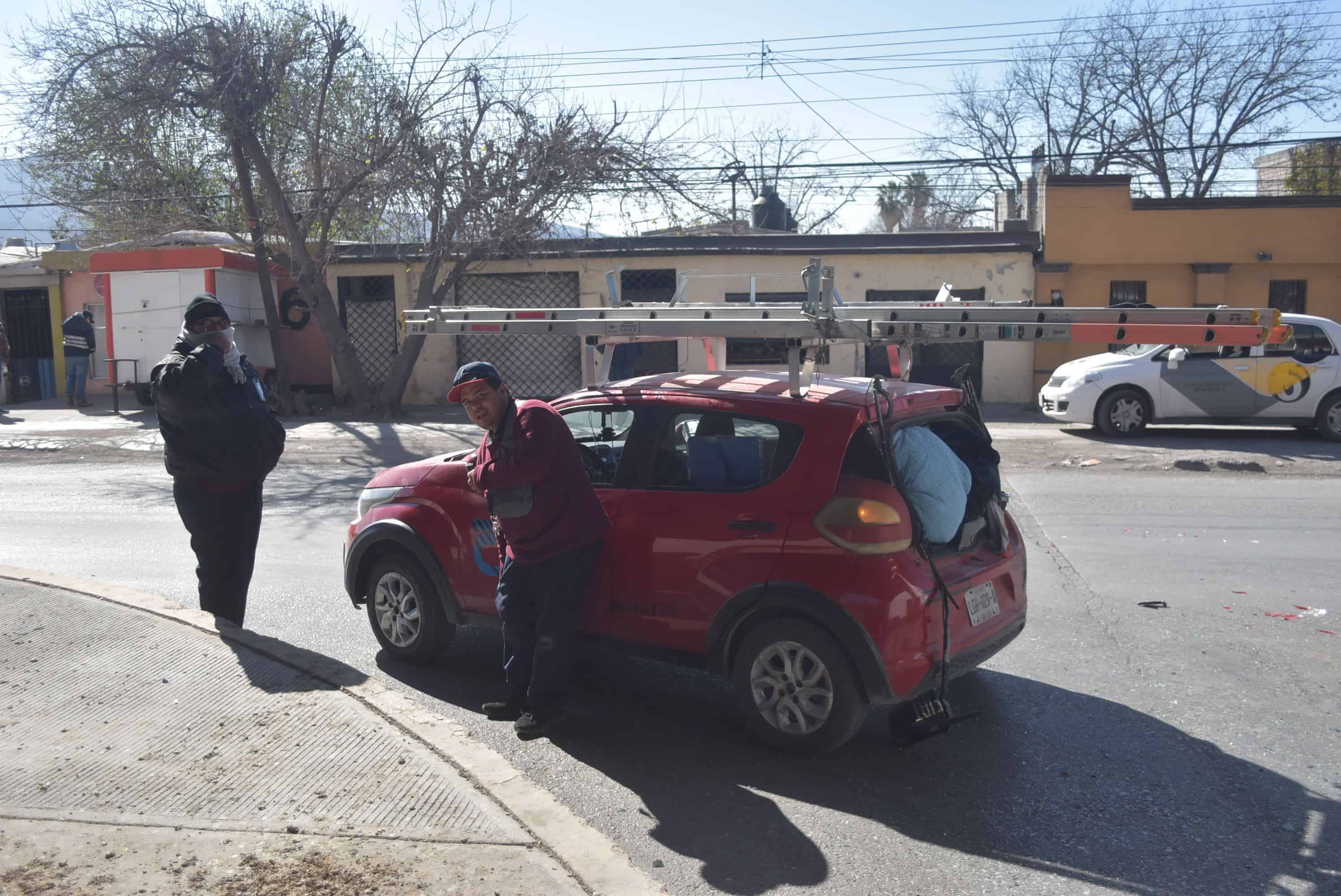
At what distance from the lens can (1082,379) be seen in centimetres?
1536

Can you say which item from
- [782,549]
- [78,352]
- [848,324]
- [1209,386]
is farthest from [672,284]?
[782,549]

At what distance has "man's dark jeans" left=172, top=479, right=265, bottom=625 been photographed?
5.86 m

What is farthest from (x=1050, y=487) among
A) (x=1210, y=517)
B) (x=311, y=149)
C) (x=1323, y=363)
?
(x=311, y=149)

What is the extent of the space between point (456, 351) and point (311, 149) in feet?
17.7

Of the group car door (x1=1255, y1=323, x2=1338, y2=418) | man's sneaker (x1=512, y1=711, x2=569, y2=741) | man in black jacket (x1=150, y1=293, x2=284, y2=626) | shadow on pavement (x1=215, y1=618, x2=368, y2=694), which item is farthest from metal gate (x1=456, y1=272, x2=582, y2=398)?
man's sneaker (x1=512, y1=711, x2=569, y2=741)

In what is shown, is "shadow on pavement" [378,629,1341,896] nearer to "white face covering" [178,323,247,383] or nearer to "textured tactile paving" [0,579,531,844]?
"textured tactile paving" [0,579,531,844]

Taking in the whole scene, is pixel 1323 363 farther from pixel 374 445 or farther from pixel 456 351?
pixel 456 351

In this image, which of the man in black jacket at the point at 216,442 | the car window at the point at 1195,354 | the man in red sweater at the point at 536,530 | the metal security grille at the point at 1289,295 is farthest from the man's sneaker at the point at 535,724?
the metal security grille at the point at 1289,295

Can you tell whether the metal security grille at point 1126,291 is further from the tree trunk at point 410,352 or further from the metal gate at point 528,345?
the tree trunk at point 410,352

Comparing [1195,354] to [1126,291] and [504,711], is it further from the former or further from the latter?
[504,711]

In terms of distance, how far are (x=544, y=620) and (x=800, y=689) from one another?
116 cm

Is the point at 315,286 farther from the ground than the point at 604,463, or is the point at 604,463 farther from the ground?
the point at 315,286

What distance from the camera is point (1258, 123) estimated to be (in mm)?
36375

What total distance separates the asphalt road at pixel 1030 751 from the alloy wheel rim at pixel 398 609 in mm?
168
